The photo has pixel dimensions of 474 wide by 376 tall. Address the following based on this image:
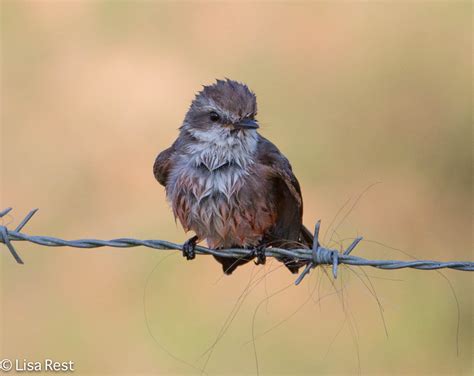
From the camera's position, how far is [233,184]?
21.8ft

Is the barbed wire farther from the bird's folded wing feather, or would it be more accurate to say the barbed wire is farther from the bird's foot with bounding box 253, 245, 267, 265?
the bird's folded wing feather

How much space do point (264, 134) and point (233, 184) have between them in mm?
4084

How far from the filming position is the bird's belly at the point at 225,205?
6656 millimetres

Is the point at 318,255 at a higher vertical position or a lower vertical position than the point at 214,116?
lower

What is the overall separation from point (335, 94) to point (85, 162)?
10.3 feet

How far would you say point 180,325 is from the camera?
9.07 meters

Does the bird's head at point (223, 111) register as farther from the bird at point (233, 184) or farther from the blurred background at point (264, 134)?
the blurred background at point (264, 134)

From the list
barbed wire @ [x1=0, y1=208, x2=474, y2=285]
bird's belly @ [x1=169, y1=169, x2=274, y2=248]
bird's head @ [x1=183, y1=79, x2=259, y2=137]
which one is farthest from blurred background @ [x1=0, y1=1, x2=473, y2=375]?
barbed wire @ [x1=0, y1=208, x2=474, y2=285]

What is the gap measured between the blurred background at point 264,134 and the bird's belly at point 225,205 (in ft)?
4.12

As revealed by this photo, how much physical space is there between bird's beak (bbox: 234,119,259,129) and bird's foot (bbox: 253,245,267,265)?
87 centimetres

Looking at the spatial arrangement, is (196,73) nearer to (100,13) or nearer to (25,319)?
(100,13)

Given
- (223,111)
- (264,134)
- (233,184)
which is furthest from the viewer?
(264,134)

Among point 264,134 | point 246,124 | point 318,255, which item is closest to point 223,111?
point 246,124

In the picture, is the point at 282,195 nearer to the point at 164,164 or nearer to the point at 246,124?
the point at 246,124
